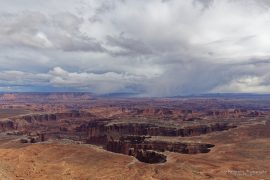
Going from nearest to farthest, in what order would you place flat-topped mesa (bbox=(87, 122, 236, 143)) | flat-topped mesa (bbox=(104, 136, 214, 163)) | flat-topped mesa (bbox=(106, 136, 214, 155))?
flat-topped mesa (bbox=(104, 136, 214, 163)) < flat-topped mesa (bbox=(106, 136, 214, 155)) < flat-topped mesa (bbox=(87, 122, 236, 143))

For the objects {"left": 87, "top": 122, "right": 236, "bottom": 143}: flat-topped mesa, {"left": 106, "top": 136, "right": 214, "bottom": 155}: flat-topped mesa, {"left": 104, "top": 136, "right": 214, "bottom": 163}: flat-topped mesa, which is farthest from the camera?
{"left": 87, "top": 122, "right": 236, "bottom": 143}: flat-topped mesa

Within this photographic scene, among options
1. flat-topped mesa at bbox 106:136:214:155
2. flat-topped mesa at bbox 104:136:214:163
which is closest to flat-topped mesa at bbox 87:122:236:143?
flat-topped mesa at bbox 104:136:214:163

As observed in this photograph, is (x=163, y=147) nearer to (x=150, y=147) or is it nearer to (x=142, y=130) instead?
(x=150, y=147)

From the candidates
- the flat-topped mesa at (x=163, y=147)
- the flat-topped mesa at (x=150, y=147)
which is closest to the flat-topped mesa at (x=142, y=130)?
the flat-topped mesa at (x=150, y=147)

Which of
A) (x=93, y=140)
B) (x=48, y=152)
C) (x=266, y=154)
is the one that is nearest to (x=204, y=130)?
(x=93, y=140)

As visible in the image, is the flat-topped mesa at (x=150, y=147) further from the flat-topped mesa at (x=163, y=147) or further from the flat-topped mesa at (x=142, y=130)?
the flat-topped mesa at (x=142, y=130)

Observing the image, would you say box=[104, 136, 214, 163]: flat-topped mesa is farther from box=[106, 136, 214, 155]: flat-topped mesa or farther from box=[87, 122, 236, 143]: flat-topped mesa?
box=[87, 122, 236, 143]: flat-topped mesa

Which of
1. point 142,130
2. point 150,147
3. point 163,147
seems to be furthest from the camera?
point 142,130

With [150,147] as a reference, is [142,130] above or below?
above

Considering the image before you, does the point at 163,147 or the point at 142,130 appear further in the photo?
the point at 142,130

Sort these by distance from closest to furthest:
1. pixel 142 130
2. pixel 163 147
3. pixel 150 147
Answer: pixel 163 147, pixel 150 147, pixel 142 130

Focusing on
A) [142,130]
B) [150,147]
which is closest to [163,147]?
[150,147]
